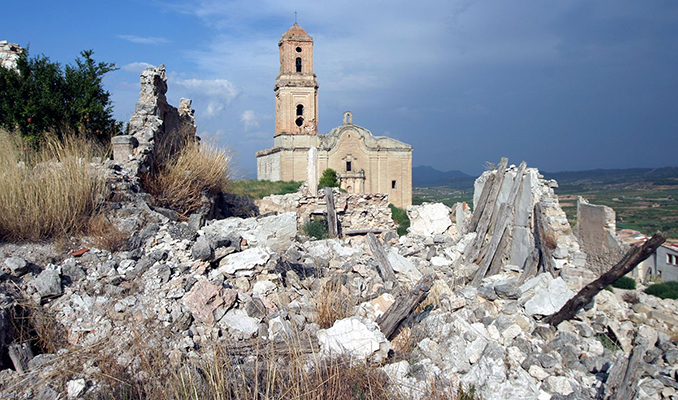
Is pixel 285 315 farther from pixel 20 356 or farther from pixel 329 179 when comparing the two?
pixel 329 179

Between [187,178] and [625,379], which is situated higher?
[187,178]

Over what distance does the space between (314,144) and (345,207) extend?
22.4 meters

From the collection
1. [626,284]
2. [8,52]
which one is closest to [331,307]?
[8,52]

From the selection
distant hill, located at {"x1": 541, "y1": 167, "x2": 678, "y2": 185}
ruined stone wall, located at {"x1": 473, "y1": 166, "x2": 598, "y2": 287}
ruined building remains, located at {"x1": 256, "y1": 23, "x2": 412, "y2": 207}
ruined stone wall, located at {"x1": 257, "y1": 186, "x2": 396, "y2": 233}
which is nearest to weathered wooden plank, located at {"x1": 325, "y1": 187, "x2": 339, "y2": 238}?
ruined stone wall, located at {"x1": 257, "y1": 186, "x2": 396, "y2": 233}

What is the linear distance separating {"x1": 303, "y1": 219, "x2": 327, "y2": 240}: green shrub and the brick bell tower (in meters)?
24.7

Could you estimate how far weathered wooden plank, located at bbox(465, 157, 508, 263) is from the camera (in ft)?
29.8

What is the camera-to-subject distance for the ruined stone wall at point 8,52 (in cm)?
1016

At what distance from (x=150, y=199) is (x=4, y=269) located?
2.33 m

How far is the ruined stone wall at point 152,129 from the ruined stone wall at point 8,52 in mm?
3888

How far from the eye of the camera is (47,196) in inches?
193

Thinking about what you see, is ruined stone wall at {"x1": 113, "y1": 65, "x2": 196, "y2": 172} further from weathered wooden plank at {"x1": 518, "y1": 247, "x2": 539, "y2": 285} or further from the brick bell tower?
the brick bell tower

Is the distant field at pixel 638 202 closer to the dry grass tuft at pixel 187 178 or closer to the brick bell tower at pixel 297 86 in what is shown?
the brick bell tower at pixel 297 86

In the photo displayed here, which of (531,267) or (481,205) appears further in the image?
(481,205)

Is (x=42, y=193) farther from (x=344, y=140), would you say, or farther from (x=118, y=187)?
(x=344, y=140)
